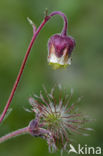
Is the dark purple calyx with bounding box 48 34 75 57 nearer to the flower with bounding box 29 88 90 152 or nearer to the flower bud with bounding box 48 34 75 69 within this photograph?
the flower bud with bounding box 48 34 75 69

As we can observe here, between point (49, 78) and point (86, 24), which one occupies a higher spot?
point (86, 24)

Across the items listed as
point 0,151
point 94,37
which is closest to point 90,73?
point 94,37

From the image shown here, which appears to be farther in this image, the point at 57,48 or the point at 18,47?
the point at 18,47

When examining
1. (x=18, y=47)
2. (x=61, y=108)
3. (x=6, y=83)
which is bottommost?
(x=61, y=108)

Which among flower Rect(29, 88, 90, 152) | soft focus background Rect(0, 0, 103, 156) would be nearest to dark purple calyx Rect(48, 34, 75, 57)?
flower Rect(29, 88, 90, 152)

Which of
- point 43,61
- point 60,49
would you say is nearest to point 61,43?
point 60,49

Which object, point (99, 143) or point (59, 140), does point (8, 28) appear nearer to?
point (99, 143)

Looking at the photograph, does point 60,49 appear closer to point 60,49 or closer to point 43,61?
point 60,49

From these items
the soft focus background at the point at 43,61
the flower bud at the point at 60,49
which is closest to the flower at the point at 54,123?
the flower bud at the point at 60,49
